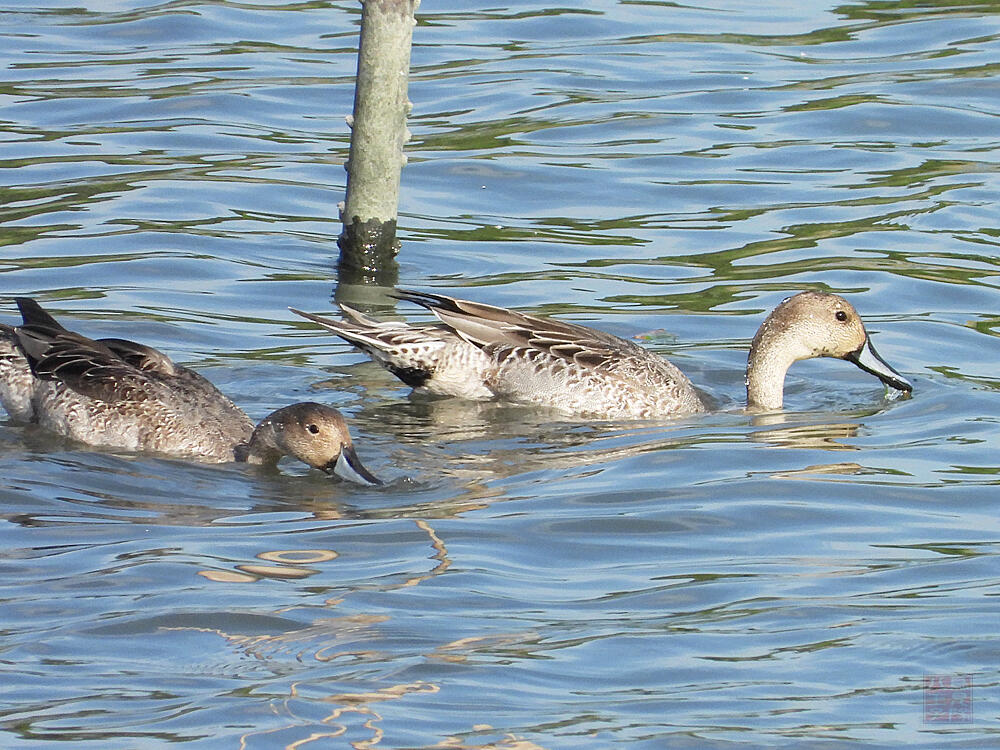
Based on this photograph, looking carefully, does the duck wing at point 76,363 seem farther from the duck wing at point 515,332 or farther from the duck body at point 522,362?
the duck wing at point 515,332

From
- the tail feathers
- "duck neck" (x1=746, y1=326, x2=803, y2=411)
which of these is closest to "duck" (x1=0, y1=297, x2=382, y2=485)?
the tail feathers

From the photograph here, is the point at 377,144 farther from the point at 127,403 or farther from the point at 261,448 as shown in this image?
the point at 261,448

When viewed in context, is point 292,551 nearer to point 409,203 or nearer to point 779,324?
point 779,324

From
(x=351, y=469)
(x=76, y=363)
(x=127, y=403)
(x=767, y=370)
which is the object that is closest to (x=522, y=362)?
(x=767, y=370)

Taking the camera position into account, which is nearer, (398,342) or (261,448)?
(261,448)

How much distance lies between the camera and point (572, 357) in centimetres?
993

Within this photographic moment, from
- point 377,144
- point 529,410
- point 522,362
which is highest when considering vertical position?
point 377,144

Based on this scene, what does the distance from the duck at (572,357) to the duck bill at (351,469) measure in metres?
1.73

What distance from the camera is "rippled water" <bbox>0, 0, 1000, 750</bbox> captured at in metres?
5.76

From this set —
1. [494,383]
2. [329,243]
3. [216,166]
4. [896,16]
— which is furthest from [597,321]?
[896,16]

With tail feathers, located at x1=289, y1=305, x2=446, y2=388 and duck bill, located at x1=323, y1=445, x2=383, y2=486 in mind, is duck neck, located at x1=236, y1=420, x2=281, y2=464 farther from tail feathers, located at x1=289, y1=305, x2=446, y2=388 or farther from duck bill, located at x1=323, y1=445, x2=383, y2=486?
tail feathers, located at x1=289, y1=305, x2=446, y2=388

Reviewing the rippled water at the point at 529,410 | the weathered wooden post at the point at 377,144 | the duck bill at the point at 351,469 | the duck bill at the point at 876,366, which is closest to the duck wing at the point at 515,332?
the rippled water at the point at 529,410

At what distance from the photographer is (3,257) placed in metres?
12.1

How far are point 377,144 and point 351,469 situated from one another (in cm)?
400
